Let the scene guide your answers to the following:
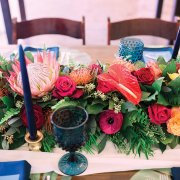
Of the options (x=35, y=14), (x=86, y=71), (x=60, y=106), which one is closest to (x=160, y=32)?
(x=86, y=71)

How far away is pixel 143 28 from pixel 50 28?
1.87 feet

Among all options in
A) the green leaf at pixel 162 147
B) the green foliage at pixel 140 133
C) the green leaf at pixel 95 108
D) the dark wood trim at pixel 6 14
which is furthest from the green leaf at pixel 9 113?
the dark wood trim at pixel 6 14

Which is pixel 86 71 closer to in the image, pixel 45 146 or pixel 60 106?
pixel 60 106

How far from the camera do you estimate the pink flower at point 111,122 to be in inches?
32.2

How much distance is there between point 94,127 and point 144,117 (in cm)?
15

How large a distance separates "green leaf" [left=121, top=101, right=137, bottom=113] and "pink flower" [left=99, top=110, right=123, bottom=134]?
0.07ft

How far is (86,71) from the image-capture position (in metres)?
0.86

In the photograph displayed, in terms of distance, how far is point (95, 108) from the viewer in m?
0.82

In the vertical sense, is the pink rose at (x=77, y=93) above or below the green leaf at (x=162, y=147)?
above

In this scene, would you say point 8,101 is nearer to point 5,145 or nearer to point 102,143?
point 5,145

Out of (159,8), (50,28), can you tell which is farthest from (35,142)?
(159,8)

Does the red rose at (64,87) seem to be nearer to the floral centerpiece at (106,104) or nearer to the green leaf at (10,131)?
the floral centerpiece at (106,104)

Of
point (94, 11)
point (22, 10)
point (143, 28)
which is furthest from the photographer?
point (94, 11)

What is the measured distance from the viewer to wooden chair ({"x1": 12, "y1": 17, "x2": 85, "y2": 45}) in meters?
1.67
